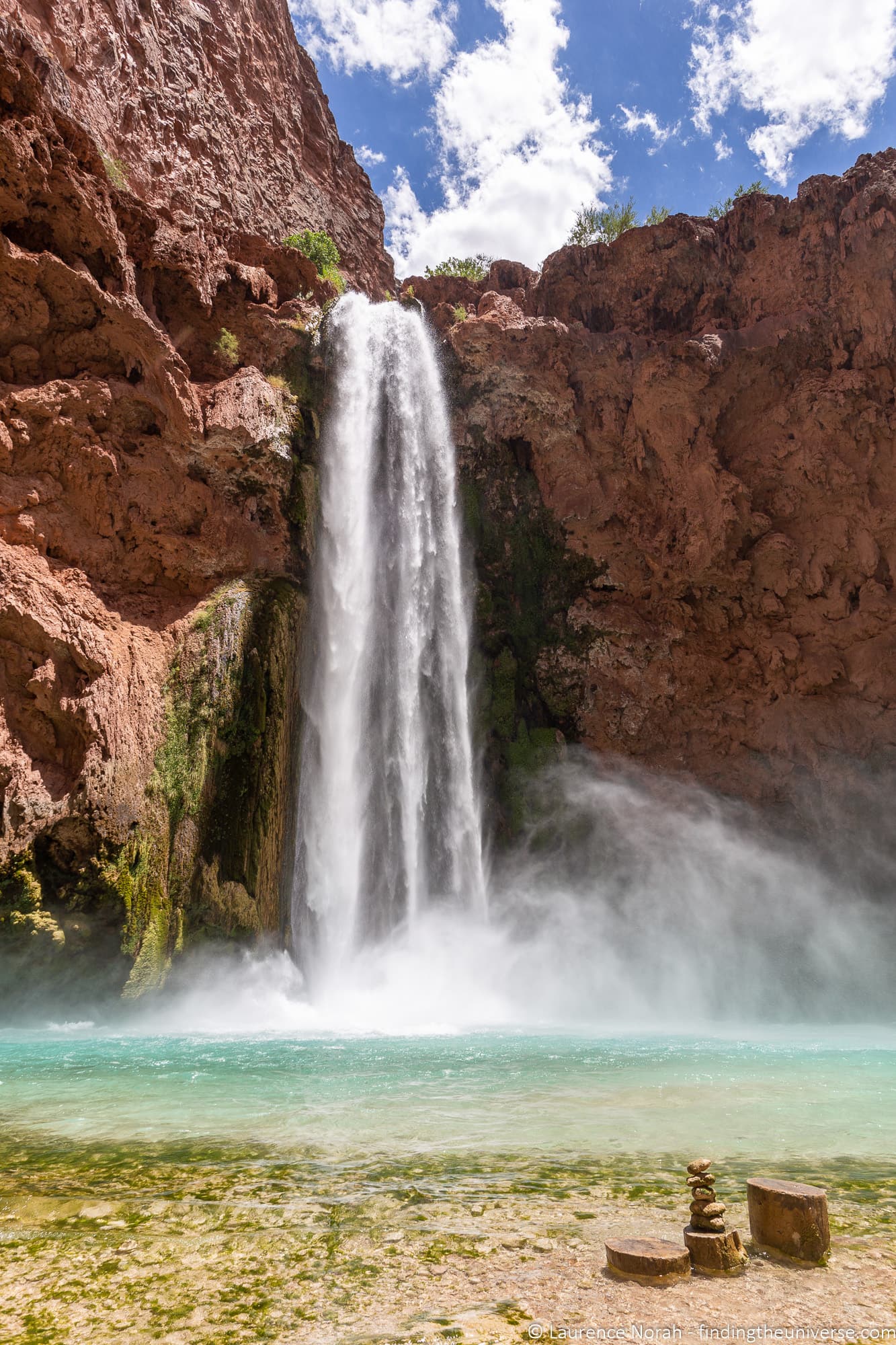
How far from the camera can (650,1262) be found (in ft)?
9.70

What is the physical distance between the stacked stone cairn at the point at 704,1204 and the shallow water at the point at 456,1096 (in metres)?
1.82

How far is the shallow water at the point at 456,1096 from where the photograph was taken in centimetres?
528

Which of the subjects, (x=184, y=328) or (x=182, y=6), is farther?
(x=182, y=6)

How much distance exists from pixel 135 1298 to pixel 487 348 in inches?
800

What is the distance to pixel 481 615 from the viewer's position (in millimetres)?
20797

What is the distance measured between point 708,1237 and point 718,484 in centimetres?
1877

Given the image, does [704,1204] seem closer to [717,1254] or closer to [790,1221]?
[717,1254]

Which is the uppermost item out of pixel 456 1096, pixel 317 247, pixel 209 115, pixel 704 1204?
pixel 209 115

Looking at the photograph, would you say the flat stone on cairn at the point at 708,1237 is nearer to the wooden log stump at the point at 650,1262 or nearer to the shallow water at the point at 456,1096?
the wooden log stump at the point at 650,1262

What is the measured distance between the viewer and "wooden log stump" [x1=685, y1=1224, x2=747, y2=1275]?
119 inches

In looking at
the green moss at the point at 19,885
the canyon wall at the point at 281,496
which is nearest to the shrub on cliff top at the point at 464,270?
the canyon wall at the point at 281,496

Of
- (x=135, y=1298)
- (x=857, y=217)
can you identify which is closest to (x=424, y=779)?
(x=135, y=1298)

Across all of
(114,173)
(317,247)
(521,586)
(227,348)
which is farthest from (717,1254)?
(317,247)

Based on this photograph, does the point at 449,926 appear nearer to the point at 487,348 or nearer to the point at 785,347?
the point at 487,348
